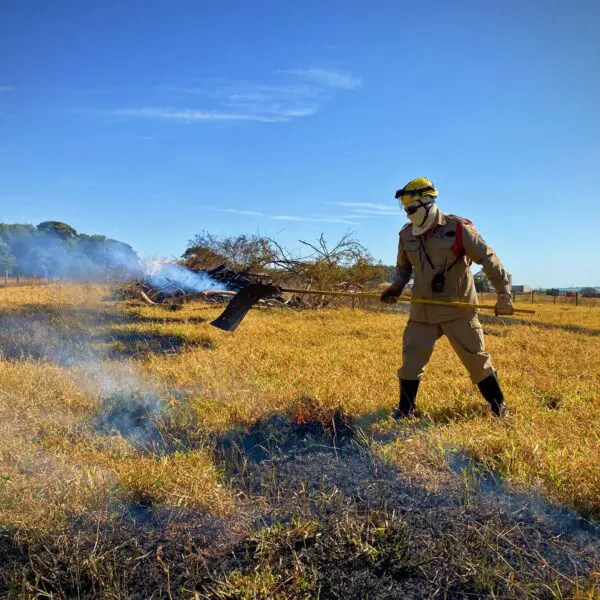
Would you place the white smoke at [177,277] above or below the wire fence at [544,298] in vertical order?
below

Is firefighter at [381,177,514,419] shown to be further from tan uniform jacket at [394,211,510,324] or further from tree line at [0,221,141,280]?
tree line at [0,221,141,280]

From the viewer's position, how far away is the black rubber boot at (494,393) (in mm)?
4195

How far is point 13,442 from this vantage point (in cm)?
326

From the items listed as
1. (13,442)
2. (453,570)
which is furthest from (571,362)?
(13,442)

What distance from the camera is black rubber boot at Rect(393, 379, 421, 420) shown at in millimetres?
4227

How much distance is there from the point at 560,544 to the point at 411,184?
282 centimetres

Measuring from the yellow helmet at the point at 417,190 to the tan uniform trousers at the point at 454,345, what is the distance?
3.43 ft

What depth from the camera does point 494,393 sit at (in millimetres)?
4223

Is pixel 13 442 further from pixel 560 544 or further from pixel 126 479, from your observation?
pixel 560 544

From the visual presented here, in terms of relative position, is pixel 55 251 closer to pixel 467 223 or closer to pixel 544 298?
pixel 467 223

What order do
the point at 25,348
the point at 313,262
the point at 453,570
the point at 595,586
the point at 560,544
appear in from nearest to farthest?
the point at 595,586 < the point at 453,570 < the point at 560,544 < the point at 25,348 < the point at 313,262

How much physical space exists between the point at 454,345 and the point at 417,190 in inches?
52.0

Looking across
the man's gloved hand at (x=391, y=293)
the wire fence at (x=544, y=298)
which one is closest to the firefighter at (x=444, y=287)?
the man's gloved hand at (x=391, y=293)

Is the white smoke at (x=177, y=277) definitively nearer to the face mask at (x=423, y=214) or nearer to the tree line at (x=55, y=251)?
the tree line at (x=55, y=251)
